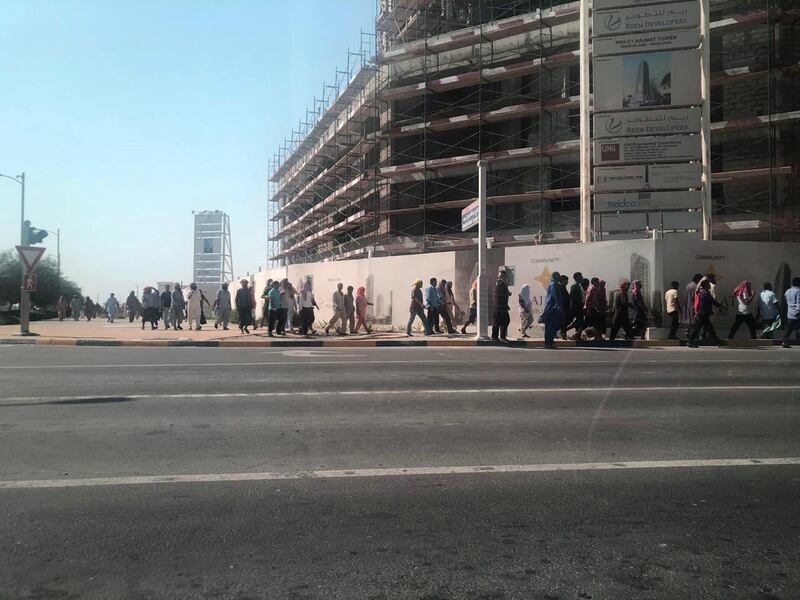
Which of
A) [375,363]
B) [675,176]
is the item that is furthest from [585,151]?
[375,363]

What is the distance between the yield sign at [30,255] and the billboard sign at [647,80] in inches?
699

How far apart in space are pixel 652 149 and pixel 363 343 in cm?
1081

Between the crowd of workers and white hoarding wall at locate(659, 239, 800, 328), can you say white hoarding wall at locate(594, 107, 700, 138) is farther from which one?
the crowd of workers

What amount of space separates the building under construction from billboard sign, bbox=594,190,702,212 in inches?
47.8

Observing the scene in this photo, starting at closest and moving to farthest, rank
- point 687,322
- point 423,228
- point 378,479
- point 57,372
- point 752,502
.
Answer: point 752,502 → point 378,479 → point 57,372 → point 687,322 → point 423,228

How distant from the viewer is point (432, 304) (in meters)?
18.0

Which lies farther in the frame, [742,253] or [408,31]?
[408,31]

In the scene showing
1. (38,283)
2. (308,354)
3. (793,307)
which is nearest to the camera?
(308,354)

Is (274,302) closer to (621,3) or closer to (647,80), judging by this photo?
(647,80)

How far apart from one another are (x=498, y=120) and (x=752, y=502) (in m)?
28.8

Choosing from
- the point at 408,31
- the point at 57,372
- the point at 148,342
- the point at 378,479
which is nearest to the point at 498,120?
the point at 408,31

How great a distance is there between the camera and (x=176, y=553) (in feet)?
11.8

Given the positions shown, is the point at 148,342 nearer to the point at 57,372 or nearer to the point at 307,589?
the point at 57,372

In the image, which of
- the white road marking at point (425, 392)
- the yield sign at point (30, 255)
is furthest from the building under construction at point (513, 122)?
the yield sign at point (30, 255)
